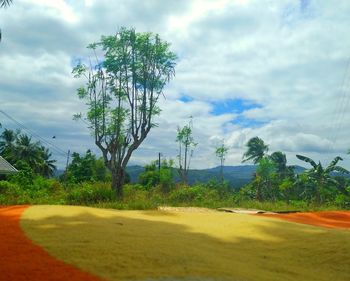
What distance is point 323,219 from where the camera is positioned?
589 inches

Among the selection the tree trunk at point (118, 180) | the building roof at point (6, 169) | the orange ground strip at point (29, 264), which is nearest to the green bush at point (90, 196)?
the tree trunk at point (118, 180)

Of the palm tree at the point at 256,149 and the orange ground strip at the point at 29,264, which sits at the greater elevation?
the palm tree at the point at 256,149

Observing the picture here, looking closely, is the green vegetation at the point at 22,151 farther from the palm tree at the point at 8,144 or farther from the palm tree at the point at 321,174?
the palm tree at the point at 321,174

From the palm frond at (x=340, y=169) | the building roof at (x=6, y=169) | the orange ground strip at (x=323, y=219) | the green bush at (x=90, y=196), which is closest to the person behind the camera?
the orange ground strip at (x=323, y=219)

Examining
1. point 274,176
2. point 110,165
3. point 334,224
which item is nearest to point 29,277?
point 334,224

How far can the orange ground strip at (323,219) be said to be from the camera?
13.6 metres

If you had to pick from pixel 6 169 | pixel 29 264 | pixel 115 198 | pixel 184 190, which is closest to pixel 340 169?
pixel 184 190

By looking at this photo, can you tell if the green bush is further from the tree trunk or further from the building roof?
the building roof

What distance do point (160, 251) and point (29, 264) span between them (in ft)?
6.85

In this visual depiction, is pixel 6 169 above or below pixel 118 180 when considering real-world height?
above

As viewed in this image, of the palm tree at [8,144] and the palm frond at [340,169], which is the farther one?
the palm tree at [8,144]

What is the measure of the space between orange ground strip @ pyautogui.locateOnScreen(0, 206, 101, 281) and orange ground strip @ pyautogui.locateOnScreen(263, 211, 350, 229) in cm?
956

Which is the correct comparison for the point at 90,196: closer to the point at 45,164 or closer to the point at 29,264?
the point at 29,264

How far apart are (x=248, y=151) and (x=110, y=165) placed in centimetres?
2258
